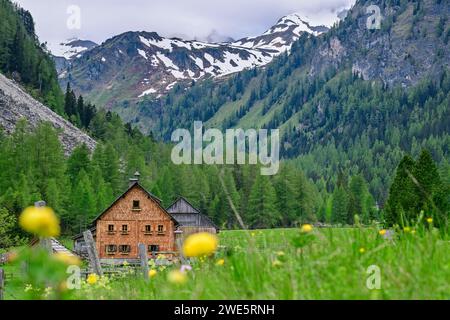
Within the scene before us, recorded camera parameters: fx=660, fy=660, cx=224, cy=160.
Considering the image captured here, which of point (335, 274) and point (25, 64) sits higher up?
point (25, 64)

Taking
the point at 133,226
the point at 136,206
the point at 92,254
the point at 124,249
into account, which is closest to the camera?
the point at 92,254

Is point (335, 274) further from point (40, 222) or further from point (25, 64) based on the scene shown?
point (25, 64)

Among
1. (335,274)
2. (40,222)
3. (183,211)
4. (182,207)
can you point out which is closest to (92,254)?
(335,274)

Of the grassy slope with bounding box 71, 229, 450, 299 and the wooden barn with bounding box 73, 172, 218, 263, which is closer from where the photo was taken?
the grassy slope with bounding box 71, 229, 450, 299

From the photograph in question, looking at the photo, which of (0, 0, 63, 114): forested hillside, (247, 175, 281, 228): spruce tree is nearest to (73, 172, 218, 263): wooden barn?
(247, 175, 281, 228): spruce tree

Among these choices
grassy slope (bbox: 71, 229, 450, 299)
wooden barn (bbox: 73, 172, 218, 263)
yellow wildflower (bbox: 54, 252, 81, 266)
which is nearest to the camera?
yellow wildflower (bbox: 54, 252, 81, 266)

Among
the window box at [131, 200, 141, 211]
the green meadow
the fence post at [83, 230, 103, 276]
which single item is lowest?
the green meadow

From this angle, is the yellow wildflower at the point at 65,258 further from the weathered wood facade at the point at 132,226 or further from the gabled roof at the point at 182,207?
the gabled roof at the point at 182,207

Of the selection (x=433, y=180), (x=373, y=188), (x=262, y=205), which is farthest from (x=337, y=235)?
(x=373, y=188)

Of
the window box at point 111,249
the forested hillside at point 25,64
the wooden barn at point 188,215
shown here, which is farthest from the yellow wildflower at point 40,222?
the forested hillside at point 25,64

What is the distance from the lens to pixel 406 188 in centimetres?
1619

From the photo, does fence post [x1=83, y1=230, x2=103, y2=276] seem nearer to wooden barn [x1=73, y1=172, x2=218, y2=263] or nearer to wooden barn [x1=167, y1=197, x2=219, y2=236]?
wooden barn [x1=73, y1=172, x2=218, y2=263]

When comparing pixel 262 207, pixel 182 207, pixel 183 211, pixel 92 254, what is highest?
pixel 262 207

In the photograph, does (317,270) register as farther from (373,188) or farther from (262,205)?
(373,188)
